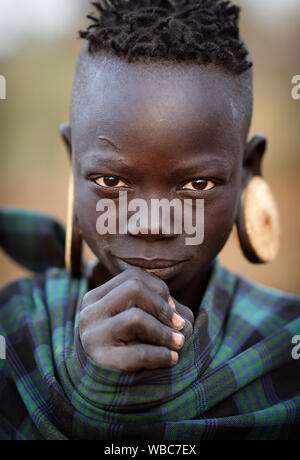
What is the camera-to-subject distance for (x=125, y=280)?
1.12 meters

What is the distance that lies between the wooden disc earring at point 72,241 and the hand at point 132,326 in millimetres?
412

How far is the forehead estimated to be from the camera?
116 centimetres

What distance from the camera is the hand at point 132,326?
106cm

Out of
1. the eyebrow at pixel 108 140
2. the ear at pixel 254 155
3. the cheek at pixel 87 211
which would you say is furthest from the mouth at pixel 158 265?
the ear at pixel 254 155

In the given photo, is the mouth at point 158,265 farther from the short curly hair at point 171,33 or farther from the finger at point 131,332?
the short curly hair at point 171,33

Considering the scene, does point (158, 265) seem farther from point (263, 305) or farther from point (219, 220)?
point (263, 305)

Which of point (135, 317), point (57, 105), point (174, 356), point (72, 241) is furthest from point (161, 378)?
point (57, 105)

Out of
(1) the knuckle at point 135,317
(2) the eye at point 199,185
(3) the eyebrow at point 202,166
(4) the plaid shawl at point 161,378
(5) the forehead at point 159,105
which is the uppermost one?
(5) the forehead at point 159,105

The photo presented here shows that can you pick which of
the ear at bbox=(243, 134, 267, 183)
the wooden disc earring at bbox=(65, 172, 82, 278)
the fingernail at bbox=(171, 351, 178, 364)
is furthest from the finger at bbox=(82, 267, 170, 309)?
the ear at bbox=(243, 134, 267, 183)

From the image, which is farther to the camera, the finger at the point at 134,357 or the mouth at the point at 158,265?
the mouth at the point at 158,265

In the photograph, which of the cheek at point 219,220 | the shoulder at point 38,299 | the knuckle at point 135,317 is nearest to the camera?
the knuckle at point 135,317

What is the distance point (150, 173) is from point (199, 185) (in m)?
0.13
